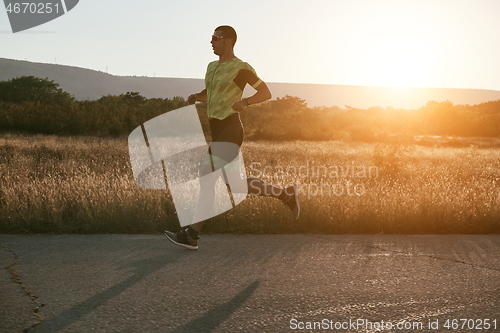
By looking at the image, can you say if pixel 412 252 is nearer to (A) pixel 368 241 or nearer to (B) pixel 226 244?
(A) pixel 368 241

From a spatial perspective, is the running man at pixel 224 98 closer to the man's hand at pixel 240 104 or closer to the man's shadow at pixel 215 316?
Answer: the man's hand at pixel 240 104

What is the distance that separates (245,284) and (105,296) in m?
0.96

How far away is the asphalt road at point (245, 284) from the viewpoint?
116 inches

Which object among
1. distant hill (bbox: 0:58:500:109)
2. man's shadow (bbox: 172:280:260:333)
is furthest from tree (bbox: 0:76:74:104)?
distant hill (bbox: 0:58:500:109)

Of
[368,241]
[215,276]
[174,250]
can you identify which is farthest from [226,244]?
[368,241]

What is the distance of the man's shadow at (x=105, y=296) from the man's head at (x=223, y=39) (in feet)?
6.00

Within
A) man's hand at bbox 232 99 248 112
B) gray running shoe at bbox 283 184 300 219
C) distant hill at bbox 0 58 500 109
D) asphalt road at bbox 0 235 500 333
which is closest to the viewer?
asphalt road at bbox 0 235 500 333

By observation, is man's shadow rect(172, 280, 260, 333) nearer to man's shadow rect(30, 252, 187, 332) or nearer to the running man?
man's shadow rect(30, 252, 187, 332)

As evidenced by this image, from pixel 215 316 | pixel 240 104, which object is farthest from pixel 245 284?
pixel 240 104

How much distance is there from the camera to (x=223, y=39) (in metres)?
4.45

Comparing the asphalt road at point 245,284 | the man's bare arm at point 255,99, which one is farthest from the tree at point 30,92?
the man's bare arm at point 255,99

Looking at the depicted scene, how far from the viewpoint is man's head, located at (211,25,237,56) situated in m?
4.45

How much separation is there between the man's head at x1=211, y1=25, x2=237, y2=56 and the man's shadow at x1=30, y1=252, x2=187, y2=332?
183 centimetres

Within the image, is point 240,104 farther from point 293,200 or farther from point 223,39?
point 293,200
